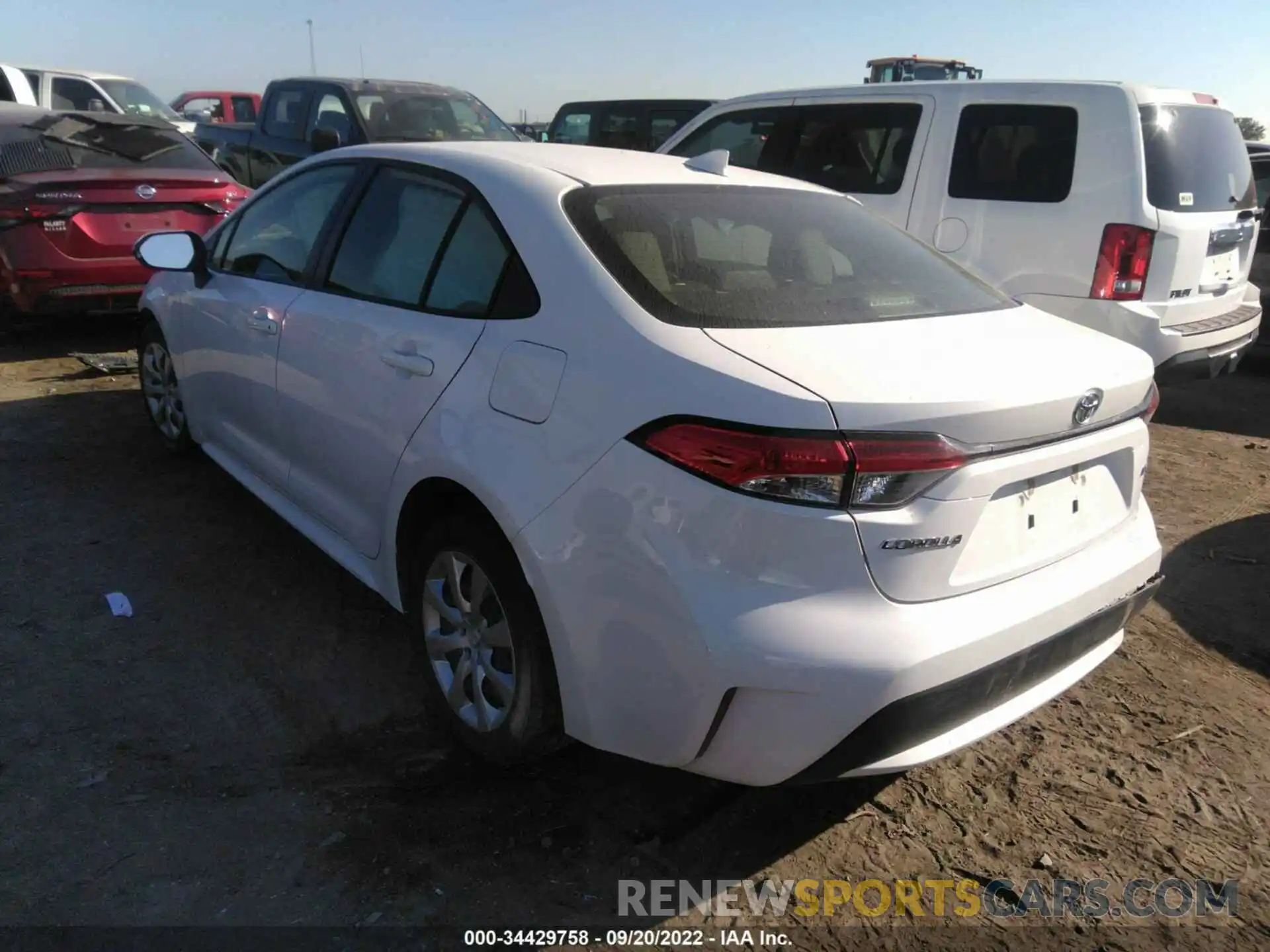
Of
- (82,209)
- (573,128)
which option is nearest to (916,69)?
(573,128)

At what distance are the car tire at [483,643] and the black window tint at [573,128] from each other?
1063 cm

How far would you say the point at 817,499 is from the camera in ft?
6.55

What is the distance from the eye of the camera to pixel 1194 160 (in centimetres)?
553

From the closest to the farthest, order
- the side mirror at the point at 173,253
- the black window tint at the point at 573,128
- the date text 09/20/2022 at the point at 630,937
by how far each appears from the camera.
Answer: the date text 09/20/2022 at the point at 630,937 < the side mirror at the point at 173,253 < the black window tint at the point at 573,128

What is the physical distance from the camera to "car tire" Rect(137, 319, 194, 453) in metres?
4.85

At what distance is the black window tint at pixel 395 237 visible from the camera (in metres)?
3.00

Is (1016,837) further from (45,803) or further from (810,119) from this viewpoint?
(810,119)

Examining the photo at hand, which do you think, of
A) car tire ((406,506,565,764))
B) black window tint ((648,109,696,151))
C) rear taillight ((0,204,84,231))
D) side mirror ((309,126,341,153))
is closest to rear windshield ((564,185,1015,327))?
car tire ((406,506,565,764))

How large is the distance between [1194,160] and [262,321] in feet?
16.2

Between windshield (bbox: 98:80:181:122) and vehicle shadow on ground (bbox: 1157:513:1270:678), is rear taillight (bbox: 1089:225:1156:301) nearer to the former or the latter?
vehicle shadow on ground (bbox: 1157:513:1270:678)

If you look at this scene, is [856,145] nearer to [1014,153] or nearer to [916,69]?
[1014,153]

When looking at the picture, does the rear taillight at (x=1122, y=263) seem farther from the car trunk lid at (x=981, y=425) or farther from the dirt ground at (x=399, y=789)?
the car trunk lid at (x=981, y=425)

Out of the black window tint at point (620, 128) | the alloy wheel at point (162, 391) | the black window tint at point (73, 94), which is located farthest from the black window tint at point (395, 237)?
the black window tint at point (73, 94)

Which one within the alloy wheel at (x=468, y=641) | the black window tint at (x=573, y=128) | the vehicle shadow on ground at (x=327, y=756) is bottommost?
the vehicle shadow on ground at (x=327, y=756)
